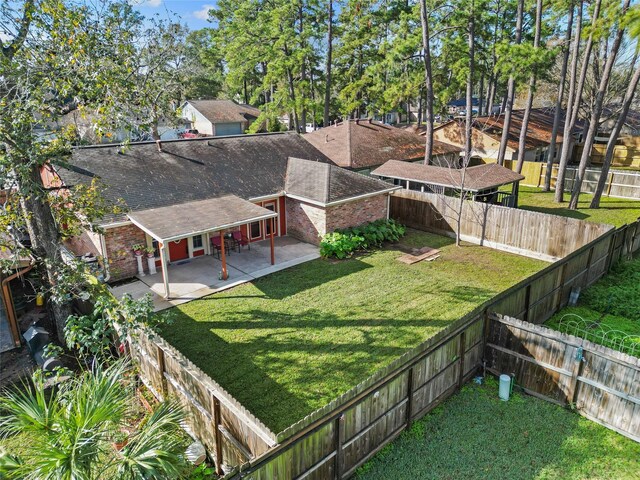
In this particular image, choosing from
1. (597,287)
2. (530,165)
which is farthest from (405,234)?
(530,165)

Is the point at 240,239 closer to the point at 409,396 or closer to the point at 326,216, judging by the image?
the point at 326,216

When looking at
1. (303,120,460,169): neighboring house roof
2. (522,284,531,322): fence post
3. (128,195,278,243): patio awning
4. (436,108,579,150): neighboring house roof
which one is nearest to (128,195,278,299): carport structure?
(128,195,278,243): patio awning

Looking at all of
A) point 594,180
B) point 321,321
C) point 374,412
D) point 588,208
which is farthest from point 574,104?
point 374,412

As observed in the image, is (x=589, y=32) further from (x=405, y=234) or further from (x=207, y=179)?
(x=207, y=179)

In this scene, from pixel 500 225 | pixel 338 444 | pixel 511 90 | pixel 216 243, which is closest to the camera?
pixel 338 444

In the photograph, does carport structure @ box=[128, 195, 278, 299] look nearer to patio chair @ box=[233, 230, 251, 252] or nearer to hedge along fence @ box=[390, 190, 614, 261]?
patio chair @ box=[233, 230, 251, 252]

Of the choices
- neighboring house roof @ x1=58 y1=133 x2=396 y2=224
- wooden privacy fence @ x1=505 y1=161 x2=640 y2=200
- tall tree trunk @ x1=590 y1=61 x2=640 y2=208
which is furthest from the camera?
wooden privacy fence @ x1=505 y1=161 x2=640 y2=200
